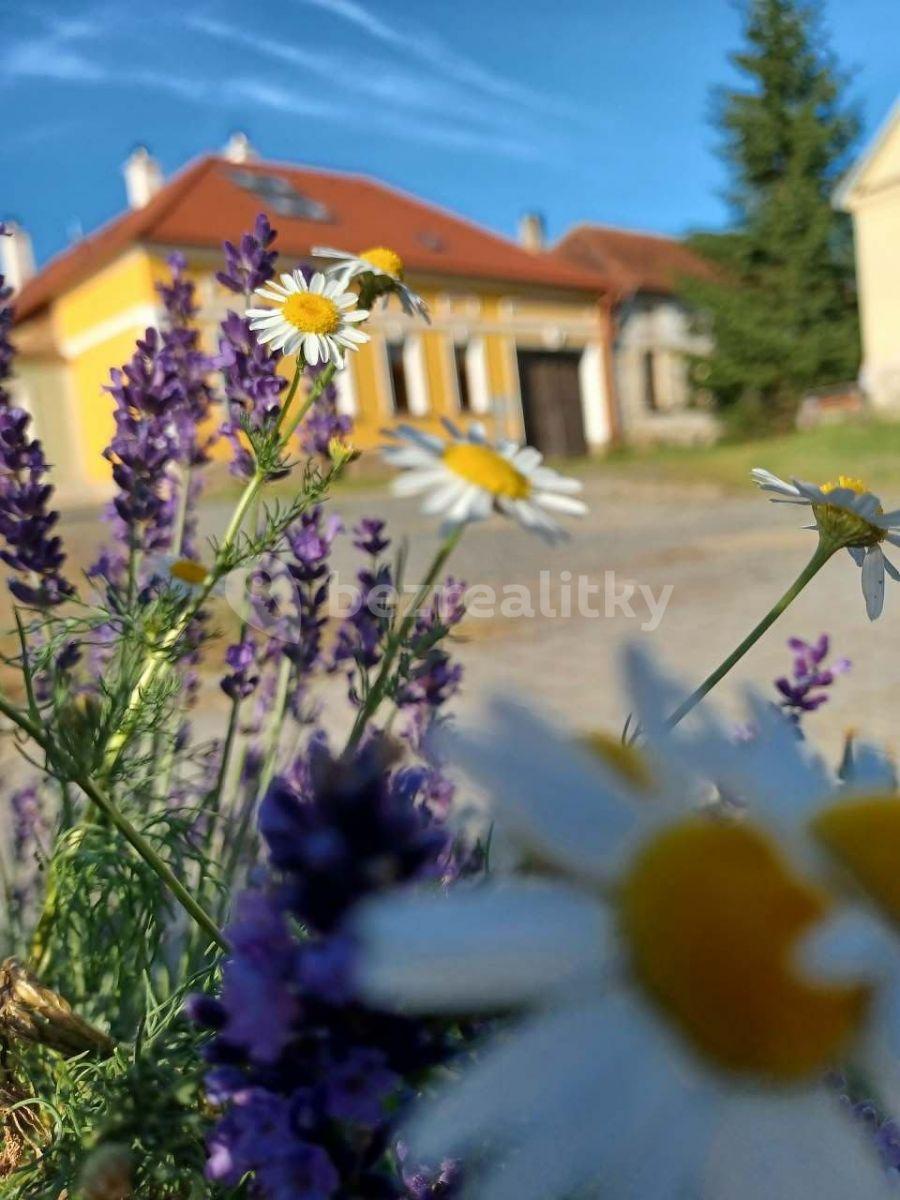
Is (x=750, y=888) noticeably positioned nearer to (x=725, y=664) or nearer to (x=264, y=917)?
(x=264, y=917)

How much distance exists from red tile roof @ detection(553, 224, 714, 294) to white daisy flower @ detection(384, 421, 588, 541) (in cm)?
1817

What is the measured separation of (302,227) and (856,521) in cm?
1433

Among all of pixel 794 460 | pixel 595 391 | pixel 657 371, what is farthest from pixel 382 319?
pixel 657 371

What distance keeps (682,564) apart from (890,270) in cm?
1037

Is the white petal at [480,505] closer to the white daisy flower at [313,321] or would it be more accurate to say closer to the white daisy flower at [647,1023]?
the white daisy flower at [647,1023]

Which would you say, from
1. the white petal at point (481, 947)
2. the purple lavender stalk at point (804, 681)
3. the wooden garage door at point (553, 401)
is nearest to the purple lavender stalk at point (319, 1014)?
the white petal at point (481, 947)

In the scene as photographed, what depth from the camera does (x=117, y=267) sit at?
41.2 ft

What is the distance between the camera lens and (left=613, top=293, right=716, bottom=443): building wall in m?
17.6

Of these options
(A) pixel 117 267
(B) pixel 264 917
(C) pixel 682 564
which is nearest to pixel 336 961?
(B) pixel 264 917

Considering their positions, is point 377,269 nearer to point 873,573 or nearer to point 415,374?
point 873,573

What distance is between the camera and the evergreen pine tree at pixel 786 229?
617 inches

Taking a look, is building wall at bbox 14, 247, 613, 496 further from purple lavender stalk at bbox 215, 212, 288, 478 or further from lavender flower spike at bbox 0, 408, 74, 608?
lavender flower spike at bbox 0, 408, 74, 608

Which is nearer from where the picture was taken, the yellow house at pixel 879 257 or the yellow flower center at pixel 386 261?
the yellow flower center at pixel 386 261

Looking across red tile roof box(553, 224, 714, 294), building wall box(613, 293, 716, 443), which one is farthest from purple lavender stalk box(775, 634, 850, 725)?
red tile roof box(553, 224, 714, 294)
